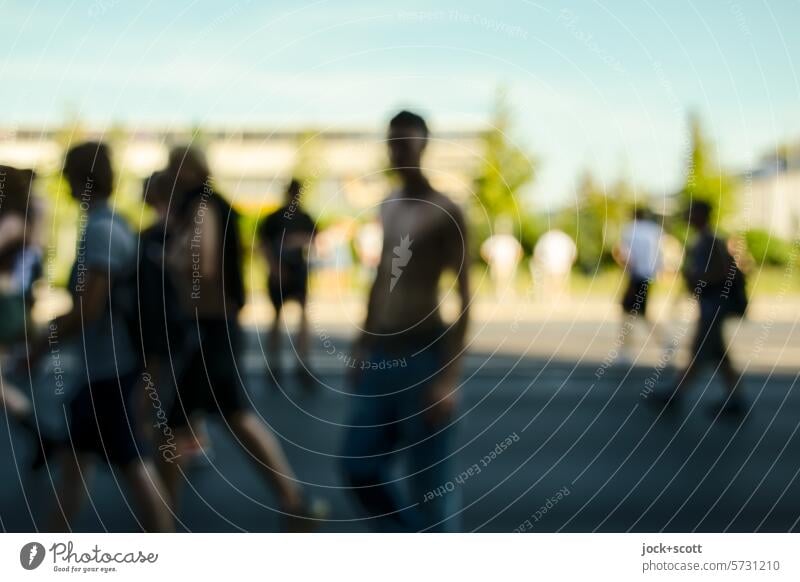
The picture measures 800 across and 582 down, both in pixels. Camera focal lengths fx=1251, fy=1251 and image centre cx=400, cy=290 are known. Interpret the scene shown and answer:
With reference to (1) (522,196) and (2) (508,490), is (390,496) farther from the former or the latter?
(2) (508,490)

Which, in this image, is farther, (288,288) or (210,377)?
(288,288)

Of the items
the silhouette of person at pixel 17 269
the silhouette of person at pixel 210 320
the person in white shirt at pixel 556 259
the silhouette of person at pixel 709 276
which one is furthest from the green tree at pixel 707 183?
the silhouette of person at pixel 17 269

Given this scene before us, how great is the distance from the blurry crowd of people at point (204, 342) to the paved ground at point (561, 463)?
0.44 metres

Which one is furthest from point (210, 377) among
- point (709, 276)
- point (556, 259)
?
point (709, 276)

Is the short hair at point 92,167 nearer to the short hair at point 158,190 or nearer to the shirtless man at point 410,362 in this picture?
the short hair at point 158,190

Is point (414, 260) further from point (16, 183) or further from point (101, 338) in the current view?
point (16, 183)

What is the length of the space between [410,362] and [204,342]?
104cm

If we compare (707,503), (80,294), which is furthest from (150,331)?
(707,503)

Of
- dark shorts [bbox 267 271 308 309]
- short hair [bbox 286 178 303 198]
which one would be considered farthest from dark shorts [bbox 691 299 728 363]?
short hair [bbox 286 178 303 198]

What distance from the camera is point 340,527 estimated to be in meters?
4.89

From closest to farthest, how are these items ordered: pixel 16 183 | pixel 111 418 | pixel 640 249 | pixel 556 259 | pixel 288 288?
1. pixel 111 418
2. pixel 16 183
3. pixel 640 249
4. pixel 556 259
5. pixel 288 288
